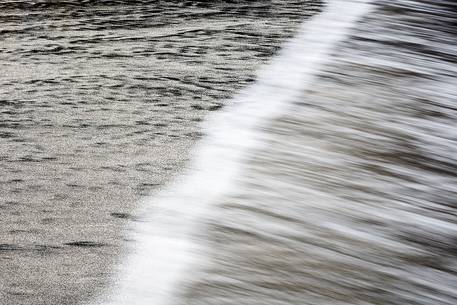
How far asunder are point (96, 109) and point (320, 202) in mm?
963

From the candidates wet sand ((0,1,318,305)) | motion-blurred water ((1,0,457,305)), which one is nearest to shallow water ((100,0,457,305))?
motion-blurred water ((1,0,457,305))

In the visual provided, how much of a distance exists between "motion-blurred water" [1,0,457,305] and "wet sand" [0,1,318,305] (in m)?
0.09

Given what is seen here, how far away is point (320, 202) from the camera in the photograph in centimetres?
118

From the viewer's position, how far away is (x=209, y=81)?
2.14m

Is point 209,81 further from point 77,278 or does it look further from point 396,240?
point 396,240

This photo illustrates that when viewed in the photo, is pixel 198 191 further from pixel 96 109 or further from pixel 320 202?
pixel 96 109

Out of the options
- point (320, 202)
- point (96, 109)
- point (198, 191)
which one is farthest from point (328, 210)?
point (96, 109)

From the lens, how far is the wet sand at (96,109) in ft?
4.40

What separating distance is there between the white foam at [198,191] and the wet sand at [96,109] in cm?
8

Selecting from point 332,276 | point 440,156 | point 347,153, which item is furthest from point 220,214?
point 440,156

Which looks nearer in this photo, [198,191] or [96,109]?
[198,191]

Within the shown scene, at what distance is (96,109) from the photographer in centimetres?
200

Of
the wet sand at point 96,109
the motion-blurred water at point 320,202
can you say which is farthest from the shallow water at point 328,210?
the wet sand at point 96,109

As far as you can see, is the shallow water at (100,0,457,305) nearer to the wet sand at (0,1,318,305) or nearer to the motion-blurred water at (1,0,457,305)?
the motion-blurred water at (1,0,457,305)
